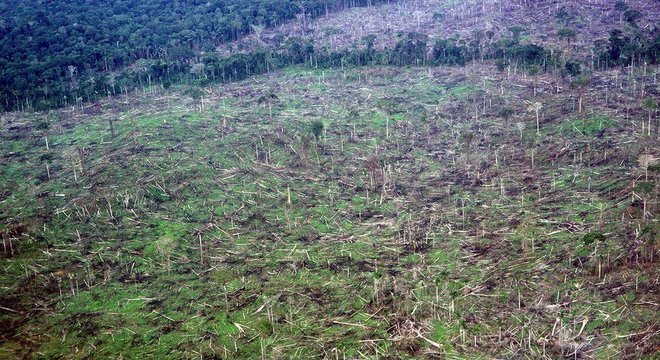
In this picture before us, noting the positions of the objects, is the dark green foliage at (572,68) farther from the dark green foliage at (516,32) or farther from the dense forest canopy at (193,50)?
the dark green foliage at (516,32)

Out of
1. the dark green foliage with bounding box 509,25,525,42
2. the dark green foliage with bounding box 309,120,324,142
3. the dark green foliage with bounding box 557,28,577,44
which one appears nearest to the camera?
the dark green foliage with bounding box 309,120,324,142

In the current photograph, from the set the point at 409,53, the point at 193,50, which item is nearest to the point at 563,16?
the point at 409,53

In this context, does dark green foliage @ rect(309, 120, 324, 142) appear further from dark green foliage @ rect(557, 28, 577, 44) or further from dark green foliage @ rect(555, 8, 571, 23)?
dark green foliage @ rect(555, 8, 571, 23)

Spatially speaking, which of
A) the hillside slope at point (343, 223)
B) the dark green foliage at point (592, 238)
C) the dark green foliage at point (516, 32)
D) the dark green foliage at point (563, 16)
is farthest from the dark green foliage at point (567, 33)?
the dark green foliage at point (592, 238)

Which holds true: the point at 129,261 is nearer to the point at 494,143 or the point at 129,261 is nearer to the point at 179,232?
the point at 179,232

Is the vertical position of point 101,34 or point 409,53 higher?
point 101,34

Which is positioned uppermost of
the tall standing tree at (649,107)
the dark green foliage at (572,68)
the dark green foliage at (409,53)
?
the dark green foliage at (409,53)

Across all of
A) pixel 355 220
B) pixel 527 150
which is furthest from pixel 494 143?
pixel 355 220

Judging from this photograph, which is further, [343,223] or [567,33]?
[567,33]

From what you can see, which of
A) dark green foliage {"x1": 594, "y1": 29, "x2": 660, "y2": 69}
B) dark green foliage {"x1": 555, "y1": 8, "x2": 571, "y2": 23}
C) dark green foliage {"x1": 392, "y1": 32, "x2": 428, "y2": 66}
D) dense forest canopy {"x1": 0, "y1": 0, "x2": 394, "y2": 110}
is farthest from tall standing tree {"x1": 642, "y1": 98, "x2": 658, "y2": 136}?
dense forest canopy {"x1": 0, "y1": 0, "x2": 394, "y2": 110}

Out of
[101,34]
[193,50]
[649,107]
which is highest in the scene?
[101,34]

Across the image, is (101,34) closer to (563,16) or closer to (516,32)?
(516,32)
